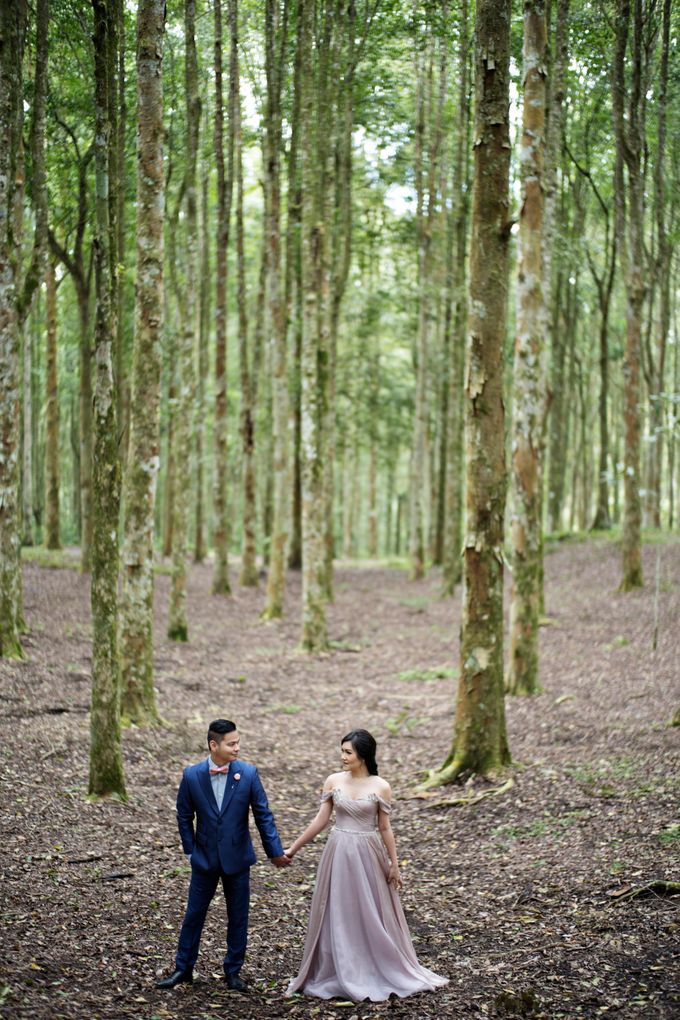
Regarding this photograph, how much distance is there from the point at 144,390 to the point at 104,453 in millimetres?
2901

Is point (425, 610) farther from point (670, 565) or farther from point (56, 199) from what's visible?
point (56, 199)

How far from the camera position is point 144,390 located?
9.94 m

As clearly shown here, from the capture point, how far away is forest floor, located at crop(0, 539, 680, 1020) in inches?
187

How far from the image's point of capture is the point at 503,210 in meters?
8.74

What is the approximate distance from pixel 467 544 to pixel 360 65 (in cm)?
1285

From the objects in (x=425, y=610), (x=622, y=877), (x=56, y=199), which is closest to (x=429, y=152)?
(x=56, y=199)

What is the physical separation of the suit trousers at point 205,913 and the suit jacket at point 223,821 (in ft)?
0.22

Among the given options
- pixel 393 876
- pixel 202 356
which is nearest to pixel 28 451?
pixel 202 356

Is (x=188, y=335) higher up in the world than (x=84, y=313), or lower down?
lower down

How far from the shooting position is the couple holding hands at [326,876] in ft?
15.9

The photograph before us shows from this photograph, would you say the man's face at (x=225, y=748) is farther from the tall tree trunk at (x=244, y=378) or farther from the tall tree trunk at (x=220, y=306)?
the tall tree trunk at (x=244, y=378)

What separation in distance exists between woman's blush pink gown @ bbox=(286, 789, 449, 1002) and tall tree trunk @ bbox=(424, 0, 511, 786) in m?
3.90

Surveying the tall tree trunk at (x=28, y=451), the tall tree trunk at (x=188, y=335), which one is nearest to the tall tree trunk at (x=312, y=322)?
the tall tree trunk at (x=188, y=335)

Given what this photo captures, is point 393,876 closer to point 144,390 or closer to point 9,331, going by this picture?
point 144,390
